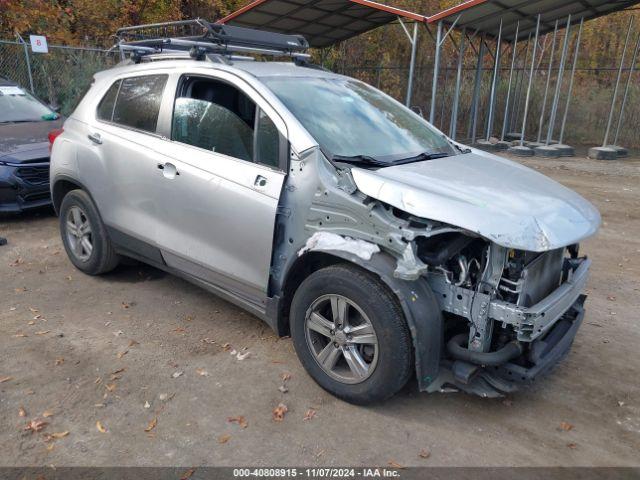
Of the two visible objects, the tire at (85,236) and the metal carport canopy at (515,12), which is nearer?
the tire at (85,236)

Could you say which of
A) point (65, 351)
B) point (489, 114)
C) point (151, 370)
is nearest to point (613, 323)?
point (151, 370)

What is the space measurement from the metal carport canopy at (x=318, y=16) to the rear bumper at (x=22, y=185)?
8.02 m

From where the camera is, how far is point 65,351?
12.3 ft

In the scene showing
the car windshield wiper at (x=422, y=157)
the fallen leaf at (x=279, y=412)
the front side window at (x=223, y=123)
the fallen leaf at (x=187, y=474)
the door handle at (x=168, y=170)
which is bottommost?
the fallen leaf at (x=187, y=474)

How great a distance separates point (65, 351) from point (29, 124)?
16.9 ft

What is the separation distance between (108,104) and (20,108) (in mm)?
4314

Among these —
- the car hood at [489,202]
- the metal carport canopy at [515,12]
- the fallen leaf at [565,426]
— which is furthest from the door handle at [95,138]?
the metal carport canopy at [515,12]

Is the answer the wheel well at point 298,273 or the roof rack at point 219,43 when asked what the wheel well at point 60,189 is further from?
the wheel well at point 298,273

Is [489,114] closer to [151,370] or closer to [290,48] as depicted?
[290,48]

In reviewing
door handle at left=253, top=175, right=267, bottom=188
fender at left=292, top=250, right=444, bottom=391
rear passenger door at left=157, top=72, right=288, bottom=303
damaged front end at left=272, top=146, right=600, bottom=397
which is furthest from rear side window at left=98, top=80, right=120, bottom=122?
fender at left=292, top=250, right=444, bottom=391

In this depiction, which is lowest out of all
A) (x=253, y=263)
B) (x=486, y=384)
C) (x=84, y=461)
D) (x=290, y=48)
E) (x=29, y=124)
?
(x=84, y=461)

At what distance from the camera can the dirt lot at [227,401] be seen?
111 inches

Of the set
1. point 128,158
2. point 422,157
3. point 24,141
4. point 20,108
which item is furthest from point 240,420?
point 20,108

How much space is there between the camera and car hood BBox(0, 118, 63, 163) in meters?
6.52
